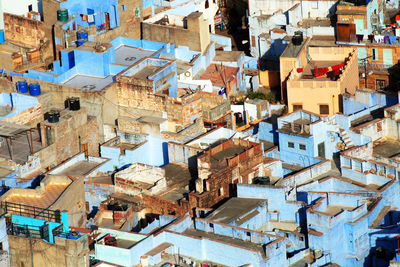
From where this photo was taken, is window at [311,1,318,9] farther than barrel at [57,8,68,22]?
Yes

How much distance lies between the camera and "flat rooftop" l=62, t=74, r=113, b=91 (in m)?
98.8

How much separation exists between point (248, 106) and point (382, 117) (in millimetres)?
11621

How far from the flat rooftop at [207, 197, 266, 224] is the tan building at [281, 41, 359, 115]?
1917 centimetres

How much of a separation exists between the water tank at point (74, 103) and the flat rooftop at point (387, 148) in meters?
24.2

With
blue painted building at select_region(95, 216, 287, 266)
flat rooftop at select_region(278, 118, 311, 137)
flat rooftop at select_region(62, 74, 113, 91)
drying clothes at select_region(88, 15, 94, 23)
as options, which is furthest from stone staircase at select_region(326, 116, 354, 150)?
drying clothes at select_region(88, 15, 94, 23)

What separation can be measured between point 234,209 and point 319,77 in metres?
24.1

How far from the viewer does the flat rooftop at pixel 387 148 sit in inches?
3678

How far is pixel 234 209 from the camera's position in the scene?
82.6 m

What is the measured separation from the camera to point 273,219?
8362 cm

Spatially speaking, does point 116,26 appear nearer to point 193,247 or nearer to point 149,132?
point 149,132

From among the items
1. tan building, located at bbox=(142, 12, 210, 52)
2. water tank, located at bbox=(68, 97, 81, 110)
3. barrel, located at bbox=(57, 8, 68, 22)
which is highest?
barrel, located at bbox=(57, 8, 68, 22)

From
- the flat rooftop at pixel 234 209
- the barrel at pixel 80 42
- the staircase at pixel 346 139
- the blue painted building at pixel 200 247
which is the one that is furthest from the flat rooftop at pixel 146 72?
the blue painted building at pixel 200 247

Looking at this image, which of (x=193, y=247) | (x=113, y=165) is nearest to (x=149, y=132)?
(x=113, y=165)

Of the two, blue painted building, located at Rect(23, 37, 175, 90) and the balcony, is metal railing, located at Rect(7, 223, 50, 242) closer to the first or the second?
blue painted building, located at Rect(23, 37, 175, 90)
